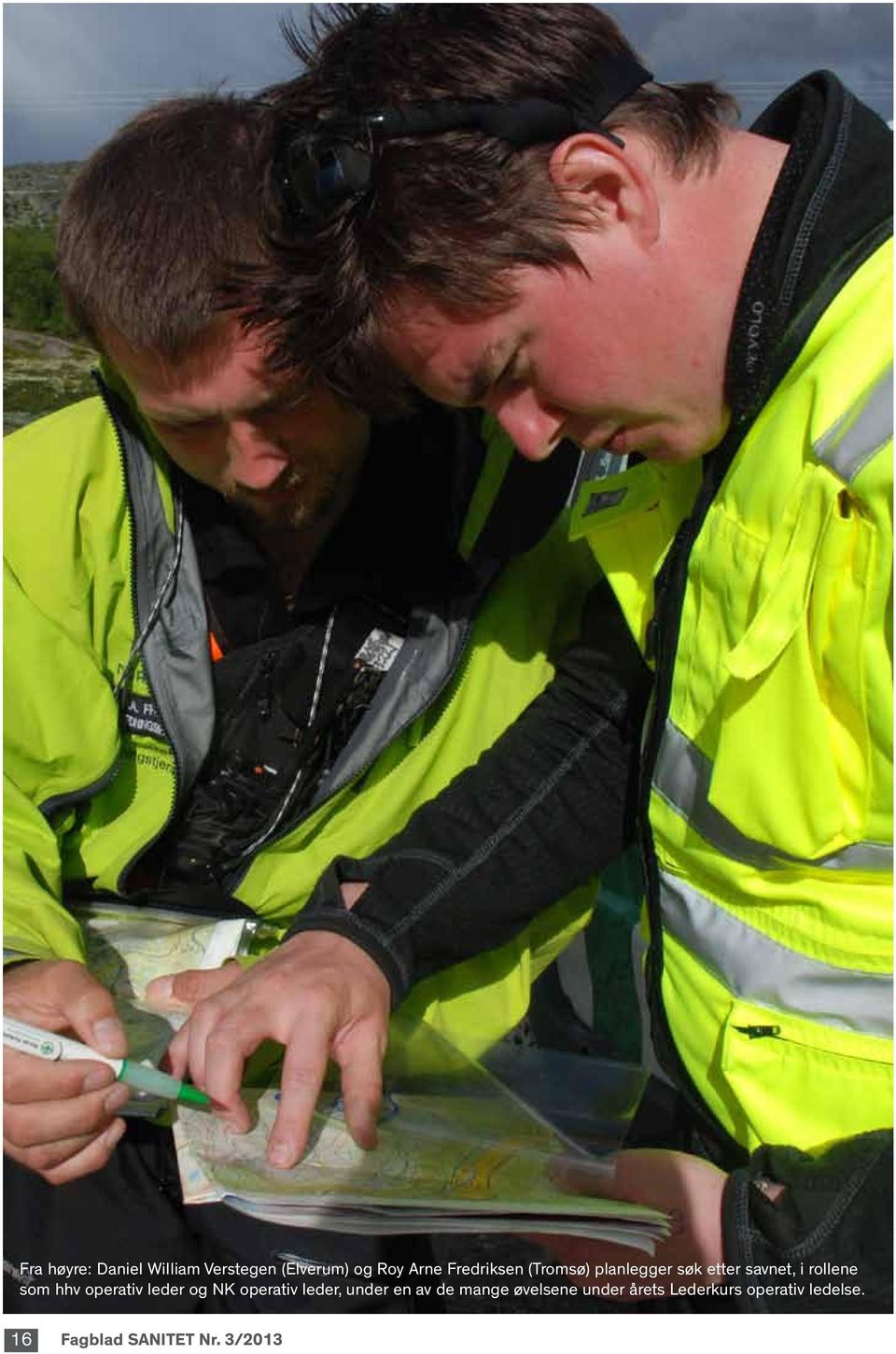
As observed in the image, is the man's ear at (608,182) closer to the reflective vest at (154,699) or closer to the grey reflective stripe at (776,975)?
the reflective vest at (154,699)

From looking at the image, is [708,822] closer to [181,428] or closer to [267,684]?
[267,684]

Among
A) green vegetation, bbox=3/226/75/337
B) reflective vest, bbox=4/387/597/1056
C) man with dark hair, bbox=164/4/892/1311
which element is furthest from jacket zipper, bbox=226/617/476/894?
green vegetation, bbox=3/226/75/337

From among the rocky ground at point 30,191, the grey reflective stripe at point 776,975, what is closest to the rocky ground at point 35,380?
the rocky ground at point 30,191

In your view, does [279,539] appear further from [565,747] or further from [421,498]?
[565,747]

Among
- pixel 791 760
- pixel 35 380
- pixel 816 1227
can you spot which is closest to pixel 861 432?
pixel 791 760

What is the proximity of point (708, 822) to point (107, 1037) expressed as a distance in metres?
0.83

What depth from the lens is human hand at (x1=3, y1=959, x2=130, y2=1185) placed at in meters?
1.44

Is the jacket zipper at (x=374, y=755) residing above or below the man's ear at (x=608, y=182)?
below

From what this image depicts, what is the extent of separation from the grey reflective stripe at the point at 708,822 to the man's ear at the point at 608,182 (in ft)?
2.08

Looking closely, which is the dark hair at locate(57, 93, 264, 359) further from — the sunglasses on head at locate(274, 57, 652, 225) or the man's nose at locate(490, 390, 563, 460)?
the man's nose at locate(490, 390, 563, 460)

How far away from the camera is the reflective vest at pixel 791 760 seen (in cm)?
112

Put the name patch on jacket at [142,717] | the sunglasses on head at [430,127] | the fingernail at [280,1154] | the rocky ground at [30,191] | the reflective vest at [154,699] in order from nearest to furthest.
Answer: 1. the sunglasses on head at [430,127]
2. the fingernail at [280,1154]
3. the reflective vest at [154,699]
4. the name patch on jacket at [142,717]
5. the rocky ground at [30,191]

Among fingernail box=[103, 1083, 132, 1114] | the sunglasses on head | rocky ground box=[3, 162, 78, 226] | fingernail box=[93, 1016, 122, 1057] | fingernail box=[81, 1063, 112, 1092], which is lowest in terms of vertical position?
fingernail box=[103, 1083, 132, 1114]

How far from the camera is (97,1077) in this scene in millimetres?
1431
